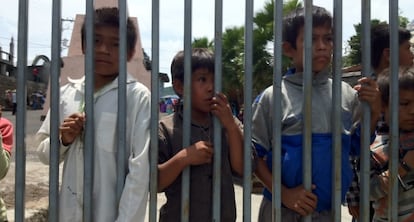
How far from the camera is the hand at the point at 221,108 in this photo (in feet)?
4.70

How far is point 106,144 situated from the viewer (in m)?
1.46

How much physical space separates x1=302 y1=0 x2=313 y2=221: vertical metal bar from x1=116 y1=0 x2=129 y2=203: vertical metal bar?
580mm

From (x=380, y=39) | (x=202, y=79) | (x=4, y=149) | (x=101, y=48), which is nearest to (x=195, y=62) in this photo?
(x=202, y=79)

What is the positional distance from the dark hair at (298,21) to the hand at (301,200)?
22.7 inches

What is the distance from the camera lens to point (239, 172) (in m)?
1.57

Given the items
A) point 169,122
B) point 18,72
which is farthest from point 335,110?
point 18,72

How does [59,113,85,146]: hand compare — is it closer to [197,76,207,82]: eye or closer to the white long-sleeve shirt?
the white long-sleeve shirt

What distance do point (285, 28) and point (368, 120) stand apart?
0.50 m

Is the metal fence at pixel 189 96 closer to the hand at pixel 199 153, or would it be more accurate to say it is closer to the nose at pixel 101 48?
the hand at pixel 199 153

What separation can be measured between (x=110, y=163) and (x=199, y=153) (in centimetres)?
29

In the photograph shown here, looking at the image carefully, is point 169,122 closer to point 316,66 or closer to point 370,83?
point 316,66

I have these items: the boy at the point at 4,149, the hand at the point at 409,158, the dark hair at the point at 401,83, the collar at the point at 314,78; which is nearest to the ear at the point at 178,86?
the collar at the point at 314,78

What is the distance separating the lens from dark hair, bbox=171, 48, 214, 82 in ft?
5.35

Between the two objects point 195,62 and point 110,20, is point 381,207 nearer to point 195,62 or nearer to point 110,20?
point 195,62
